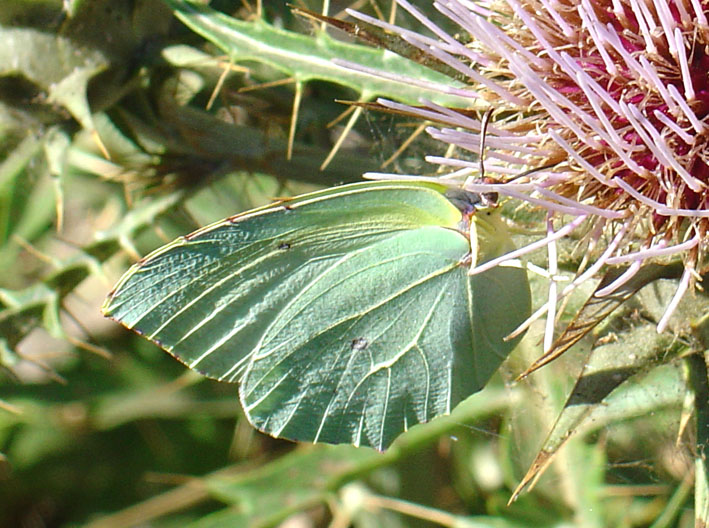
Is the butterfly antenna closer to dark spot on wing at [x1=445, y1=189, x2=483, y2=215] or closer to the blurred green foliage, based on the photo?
dark spot on wing at [x1=445, y1=189, x2=483, y2=215]

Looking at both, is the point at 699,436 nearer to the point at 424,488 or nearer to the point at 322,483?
the point at 322,483

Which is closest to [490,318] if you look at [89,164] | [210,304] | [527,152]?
[527,152]

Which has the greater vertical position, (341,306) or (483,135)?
(483,135)

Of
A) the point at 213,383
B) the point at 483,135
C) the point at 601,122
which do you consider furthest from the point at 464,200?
the point at 213,383

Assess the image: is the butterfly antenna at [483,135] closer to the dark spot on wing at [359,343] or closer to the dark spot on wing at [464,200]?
the dark spot on wing at [464,200]

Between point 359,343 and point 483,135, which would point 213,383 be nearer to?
point 359,343

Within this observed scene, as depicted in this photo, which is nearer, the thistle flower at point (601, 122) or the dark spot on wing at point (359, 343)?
the thistle flower at point (601, 122)

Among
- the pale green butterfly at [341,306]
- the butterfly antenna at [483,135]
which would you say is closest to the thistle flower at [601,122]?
the butterfly antenna at [483,135]
